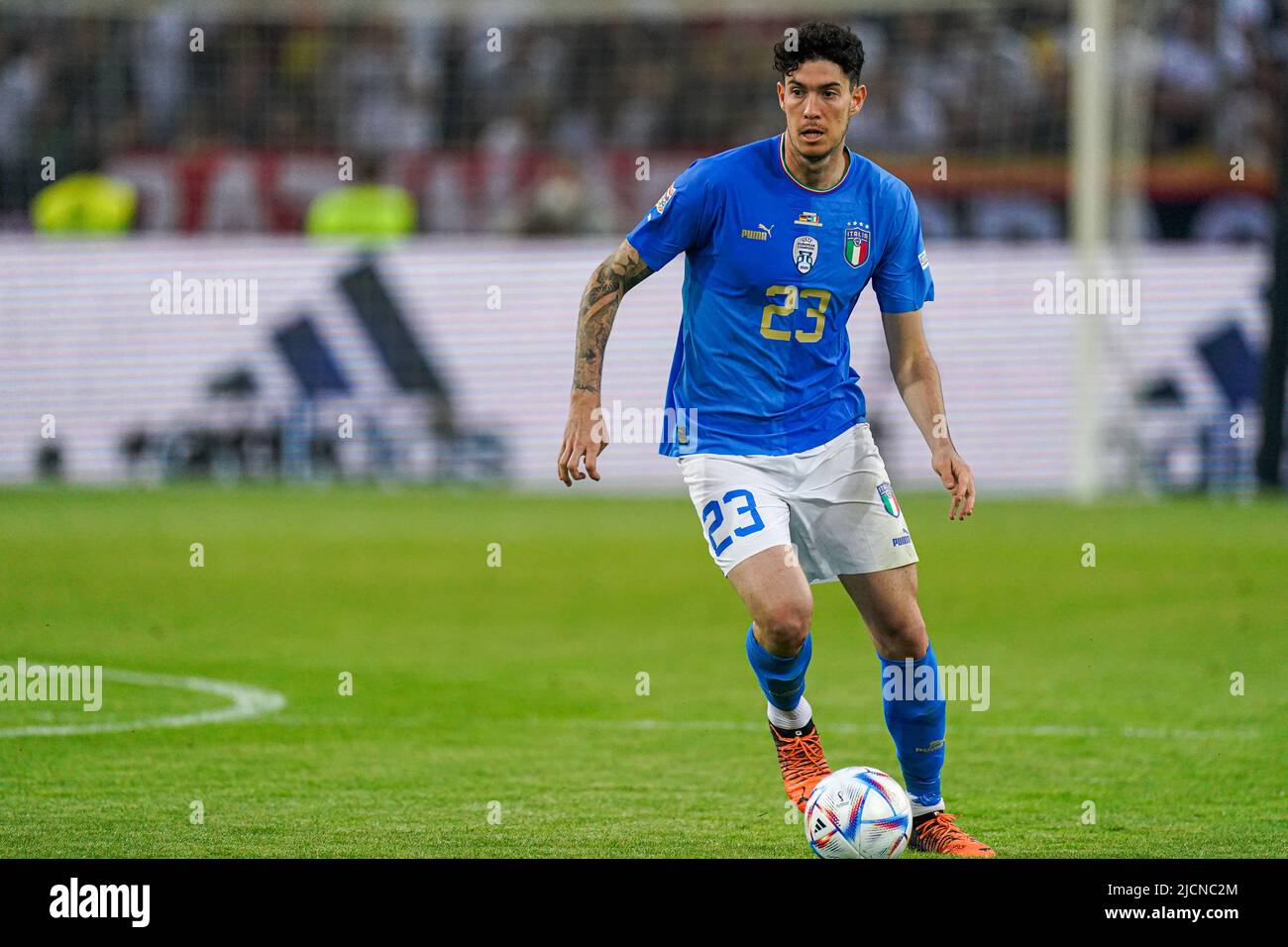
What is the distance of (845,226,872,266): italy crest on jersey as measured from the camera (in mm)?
6695

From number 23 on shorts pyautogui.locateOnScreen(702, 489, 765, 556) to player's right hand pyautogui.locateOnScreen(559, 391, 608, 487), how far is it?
47cm

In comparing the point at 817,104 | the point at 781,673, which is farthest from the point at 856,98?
the point at 781,673

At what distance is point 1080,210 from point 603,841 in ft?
47.3

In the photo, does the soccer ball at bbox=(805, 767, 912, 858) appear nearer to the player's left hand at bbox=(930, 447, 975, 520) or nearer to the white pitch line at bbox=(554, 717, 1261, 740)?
the player's left hand at bbox=(930, 447, 975, 520)

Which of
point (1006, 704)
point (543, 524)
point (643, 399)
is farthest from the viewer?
point (643, 399)

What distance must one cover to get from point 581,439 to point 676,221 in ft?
2.76

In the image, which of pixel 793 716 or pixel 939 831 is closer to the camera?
pixel 939 831

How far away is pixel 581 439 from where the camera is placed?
638 centimetres

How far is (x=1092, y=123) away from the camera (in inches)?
762

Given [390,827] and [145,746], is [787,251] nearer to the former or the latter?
[390,827]

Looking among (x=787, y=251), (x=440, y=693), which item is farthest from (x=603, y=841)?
(x=440, y=693)

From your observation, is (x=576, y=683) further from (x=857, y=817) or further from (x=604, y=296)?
(x=857, y=817)

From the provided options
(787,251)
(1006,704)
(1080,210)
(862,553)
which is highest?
(1080,210)

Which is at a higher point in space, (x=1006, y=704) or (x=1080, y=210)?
(x=1080, y=210)
